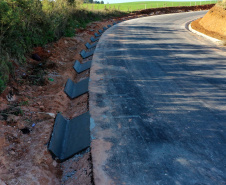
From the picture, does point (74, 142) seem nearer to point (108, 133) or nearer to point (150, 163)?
point (108, 133)

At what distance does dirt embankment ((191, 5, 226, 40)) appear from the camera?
17156 mm

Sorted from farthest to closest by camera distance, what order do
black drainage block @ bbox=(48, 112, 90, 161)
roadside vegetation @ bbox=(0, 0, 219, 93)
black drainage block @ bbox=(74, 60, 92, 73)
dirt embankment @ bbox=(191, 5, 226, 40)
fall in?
dirt embankment @ bbox=(191, 5, 226, 40)
black drainage block @ bbox=(74, 60, 92, 73)
roadside vegetation @ bbox=(0, 0, 219, 93)
black drainage block @ bbox=(48, 112, 90, 161)

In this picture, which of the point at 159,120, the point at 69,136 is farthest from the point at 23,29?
the point at 159,120

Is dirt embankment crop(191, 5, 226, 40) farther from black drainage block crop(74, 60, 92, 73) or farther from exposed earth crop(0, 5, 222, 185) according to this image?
exposed earth crop(0, 5, 222, 185)

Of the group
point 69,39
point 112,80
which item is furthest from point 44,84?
point 69,39

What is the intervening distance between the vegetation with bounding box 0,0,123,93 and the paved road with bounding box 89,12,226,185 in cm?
295

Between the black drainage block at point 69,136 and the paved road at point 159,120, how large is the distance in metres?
0.25

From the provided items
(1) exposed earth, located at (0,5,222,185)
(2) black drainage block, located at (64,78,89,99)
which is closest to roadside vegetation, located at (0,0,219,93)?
(1) exposed earth, located at (0,5,222,185)

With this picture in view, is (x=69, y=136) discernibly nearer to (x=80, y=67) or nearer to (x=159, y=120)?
(x=159, y=120)

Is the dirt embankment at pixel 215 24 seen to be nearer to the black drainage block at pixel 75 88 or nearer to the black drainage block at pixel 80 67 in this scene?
the black drainage block at pixel 80 67

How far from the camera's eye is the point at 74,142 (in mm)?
5316

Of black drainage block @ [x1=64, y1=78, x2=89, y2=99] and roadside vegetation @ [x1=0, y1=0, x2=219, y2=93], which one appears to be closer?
black drainage block @ [x1=64, y1=78, x2=89, y2=99]

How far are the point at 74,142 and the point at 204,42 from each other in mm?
12325

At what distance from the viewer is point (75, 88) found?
28.1 ft
